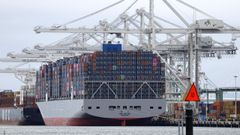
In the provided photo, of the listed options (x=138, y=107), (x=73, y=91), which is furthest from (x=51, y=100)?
(x=138, y=107)

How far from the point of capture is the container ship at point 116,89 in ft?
385

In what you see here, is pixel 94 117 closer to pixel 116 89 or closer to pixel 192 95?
pixel 116 89

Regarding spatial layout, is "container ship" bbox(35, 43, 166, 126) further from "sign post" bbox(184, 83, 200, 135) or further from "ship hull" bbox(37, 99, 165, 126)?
"sign post" bbox(184, 83, 200, 135)

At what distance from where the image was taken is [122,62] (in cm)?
11988

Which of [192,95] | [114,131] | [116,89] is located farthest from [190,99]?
[116,89]

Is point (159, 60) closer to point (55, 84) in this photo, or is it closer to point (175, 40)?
point (175, 40)

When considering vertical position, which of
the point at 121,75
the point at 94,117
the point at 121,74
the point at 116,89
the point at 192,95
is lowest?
the point at 94,117

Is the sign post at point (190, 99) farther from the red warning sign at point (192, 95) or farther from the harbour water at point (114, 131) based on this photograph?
the harbour water at point (114, 131)

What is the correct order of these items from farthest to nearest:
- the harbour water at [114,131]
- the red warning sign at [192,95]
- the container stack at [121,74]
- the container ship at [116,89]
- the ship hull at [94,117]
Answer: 1. the container stack at [121,74]
2. the container ship at [116,89]
3. the ship hull at [94,117]
4. the harbour water at [114,131]
5. the red warning sign at [192,95]

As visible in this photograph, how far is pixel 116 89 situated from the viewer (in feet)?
391

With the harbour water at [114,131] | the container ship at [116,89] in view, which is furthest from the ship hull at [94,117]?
the harbour water at [114,131]

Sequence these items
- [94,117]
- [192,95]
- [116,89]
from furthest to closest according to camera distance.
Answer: [116,89], [94,117], [192,95]

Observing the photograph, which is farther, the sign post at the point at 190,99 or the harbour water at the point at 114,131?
the harbour water at the point at 114,131

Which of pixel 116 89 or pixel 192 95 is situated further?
pixel 116 89
